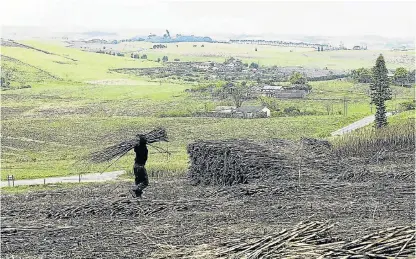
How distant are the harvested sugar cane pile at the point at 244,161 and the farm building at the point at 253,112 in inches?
1633

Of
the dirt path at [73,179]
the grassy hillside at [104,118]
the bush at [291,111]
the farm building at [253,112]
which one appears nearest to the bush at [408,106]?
the grassy hillside at [104,118]

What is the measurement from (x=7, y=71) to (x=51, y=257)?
93810 mm

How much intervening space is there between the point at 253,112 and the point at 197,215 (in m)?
50.7

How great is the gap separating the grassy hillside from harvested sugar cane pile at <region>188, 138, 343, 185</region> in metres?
7.42

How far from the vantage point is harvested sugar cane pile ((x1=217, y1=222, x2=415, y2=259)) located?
25.6ft

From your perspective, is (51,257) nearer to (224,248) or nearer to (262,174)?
(224,248)

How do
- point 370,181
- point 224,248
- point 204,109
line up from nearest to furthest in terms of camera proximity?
point 224,248 → point 370,181 → point 204,109

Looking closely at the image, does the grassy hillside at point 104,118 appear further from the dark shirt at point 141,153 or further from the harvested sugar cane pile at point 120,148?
the harvested sugar cane pile at point 120,148

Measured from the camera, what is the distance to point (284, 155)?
1911 cm

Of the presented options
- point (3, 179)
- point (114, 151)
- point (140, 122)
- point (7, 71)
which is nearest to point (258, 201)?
point (114, 151)

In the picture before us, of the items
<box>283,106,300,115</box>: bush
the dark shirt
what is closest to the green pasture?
<box>283,106,300,115</box>: bush

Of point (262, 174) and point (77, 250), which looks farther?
point (262, 174)

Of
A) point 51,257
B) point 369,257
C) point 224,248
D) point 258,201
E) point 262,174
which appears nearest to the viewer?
point 369,257

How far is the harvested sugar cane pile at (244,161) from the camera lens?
58.3 ft
